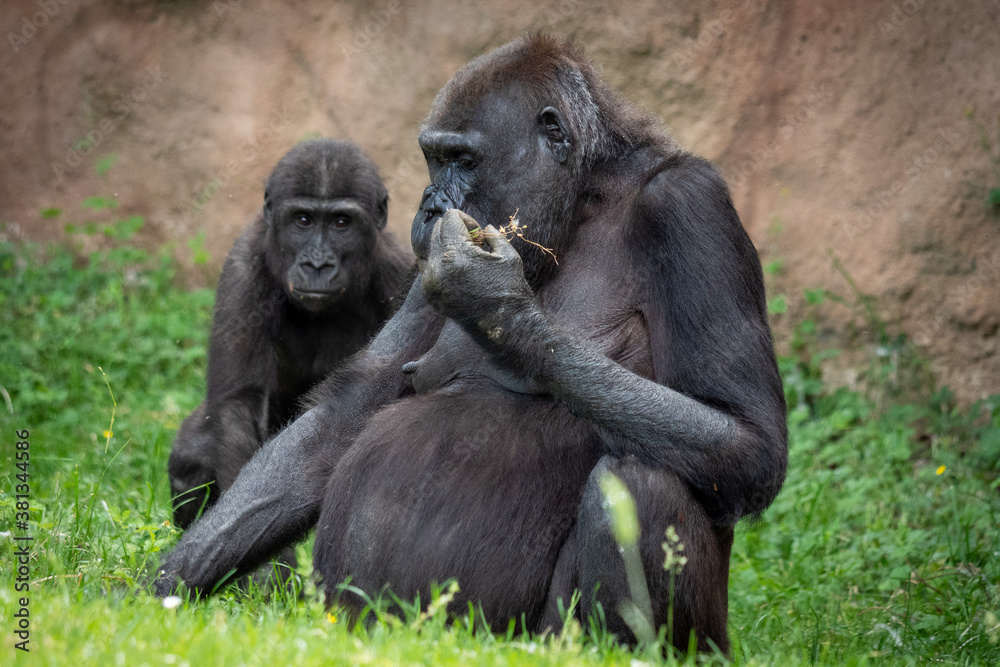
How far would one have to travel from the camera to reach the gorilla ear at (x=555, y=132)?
3.56m

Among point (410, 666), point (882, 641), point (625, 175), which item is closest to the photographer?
point (410, 666)

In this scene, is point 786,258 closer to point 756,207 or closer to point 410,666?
point 756,207

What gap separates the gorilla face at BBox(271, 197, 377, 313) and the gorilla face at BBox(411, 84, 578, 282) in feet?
7.27

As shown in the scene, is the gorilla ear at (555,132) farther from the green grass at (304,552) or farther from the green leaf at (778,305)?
the green leaf at (778,305)

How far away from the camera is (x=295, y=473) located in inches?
149

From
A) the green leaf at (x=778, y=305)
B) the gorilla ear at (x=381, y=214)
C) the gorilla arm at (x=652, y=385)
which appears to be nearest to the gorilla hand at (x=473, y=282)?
the gorilla arm at (x=652, y=385)

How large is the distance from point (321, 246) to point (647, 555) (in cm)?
328

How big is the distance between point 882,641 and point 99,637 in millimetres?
3086

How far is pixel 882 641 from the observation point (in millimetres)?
4309

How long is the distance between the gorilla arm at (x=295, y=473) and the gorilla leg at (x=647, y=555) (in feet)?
3.27

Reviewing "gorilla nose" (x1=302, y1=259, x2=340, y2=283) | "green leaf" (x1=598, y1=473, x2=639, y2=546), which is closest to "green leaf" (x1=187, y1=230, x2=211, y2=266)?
"gorilla nose" (x1=302, y1=259, x2=340, y2=283)

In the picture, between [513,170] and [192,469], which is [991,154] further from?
[192,469]

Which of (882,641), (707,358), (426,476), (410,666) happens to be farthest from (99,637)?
(882,641)

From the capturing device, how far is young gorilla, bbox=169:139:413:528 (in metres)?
5.61
